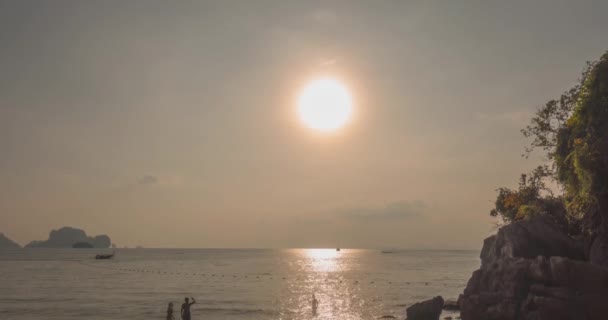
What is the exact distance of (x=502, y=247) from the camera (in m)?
33.6

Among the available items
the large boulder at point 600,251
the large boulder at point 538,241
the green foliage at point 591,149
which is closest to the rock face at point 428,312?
the large boulder at point 538,241

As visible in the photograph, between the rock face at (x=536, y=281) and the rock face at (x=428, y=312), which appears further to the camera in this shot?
the rock face at (x=428, y=312)

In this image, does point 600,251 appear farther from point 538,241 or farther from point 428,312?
point 428,312

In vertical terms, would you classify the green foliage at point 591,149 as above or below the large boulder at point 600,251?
above

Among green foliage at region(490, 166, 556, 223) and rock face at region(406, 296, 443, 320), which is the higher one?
green foliage at region(490, 166, 556, 223)

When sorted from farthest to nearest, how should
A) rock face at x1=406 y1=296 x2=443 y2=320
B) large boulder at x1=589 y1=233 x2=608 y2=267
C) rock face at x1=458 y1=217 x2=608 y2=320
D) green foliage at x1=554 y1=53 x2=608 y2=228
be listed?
rock face at x1=406 y1=296 x2=443 y2=320 < large boulder at x1=589 y1=233 x2=608 y2=267 < green foliage at x1=554 y1=53 x2=608 y2=228 < rock face at x1=458 y1=217 x2=608 y2=320

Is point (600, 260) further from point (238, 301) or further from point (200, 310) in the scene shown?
point (238, 301)

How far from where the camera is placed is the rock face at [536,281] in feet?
79.8

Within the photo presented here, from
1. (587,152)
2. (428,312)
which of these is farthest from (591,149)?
(428,312)

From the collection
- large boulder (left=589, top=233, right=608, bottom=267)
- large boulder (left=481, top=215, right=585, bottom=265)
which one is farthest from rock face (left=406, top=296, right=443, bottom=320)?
large boulder (left=589, top=233, right=608, bottom=267)

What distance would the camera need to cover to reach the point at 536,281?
26.6 meters

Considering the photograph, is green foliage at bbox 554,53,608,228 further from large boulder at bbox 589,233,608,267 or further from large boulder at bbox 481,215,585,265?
large boulder at bbox 481,215,585,265

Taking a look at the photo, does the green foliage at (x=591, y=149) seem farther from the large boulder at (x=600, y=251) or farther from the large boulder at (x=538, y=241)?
the large boulder at (x=538, y=241)

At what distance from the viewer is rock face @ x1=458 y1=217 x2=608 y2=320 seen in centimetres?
2431
